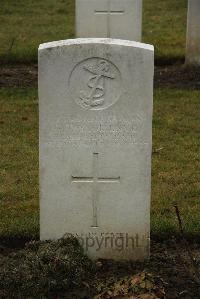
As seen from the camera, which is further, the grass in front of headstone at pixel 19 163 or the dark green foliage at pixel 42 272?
the grass in front of headstone at pixel 19 163

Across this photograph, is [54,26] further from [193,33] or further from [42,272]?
[42,272]

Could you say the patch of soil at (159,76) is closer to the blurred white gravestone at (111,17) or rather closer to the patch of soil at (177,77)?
the patch of soil at (177,77)

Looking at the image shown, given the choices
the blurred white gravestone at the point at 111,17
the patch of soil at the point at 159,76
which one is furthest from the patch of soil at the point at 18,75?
the blurred white gravestone at the point at 111,17

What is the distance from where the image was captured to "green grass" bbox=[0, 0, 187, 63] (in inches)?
469

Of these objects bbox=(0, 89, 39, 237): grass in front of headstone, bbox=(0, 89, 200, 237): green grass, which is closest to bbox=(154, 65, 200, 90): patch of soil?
bbox=(0, 89, 200, 237): green grass

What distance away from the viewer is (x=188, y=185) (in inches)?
267

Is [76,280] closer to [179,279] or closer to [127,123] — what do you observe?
[179,279]

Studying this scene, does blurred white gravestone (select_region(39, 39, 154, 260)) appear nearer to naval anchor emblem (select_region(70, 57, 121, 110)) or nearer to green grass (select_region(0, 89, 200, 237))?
naval anchor emblem (select_region(70, 57, 121, 110))

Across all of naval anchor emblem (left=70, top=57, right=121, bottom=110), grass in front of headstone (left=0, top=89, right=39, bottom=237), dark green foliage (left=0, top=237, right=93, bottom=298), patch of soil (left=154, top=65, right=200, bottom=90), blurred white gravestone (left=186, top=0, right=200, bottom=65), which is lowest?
grass in front of headstone (left=0, top=89, right=39, bottom=237)

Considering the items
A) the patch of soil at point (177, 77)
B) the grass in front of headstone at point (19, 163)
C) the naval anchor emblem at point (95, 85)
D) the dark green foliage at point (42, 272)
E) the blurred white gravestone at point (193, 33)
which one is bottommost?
the grass in front of headstone at point (19, 163)

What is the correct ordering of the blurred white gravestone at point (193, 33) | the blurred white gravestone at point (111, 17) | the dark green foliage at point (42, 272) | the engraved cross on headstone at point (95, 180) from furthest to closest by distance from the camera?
1. the blurred white gravestone at point (193, 33)
2. the blurred white gravestone at point (111, 17)
3. the engraved cross on headstone at point (95, 180)
4. the dark green foliage at point (42, 272)

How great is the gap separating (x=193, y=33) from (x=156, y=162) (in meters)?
3.90

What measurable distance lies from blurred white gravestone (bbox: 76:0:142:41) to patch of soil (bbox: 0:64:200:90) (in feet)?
2.18

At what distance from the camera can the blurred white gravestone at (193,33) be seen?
35.2 ft
